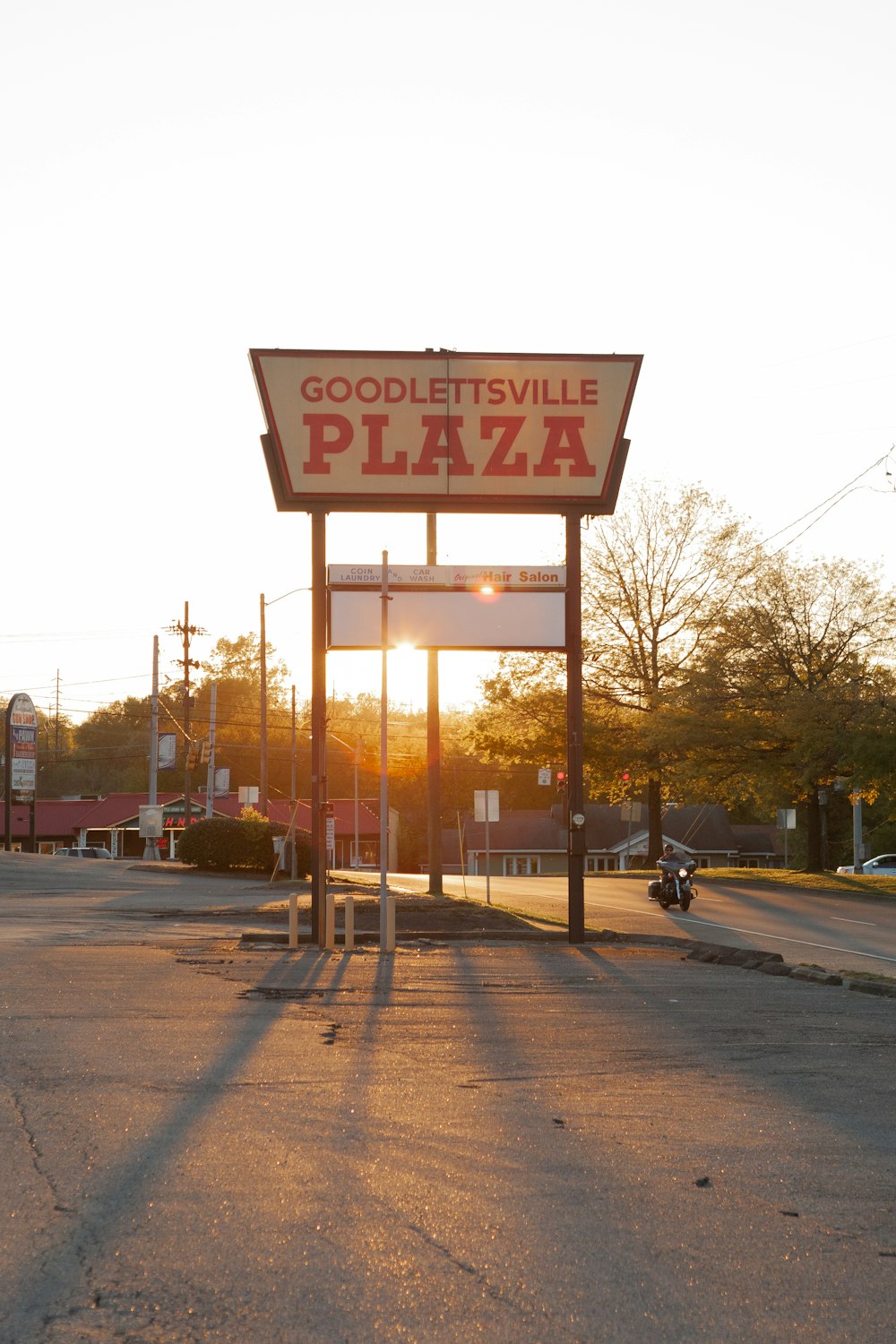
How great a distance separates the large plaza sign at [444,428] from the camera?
20.0m

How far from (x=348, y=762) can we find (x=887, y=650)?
7101 cm

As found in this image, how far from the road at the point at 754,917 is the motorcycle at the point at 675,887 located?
1.03ft

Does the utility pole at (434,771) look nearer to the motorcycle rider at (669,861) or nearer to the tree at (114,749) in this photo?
the motorcycle rider at (669,861)

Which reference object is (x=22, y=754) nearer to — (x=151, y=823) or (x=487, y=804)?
(x=151, y=823)

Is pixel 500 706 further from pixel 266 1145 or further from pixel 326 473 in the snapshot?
pixel 266 1145

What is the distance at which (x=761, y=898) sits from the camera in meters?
35.7

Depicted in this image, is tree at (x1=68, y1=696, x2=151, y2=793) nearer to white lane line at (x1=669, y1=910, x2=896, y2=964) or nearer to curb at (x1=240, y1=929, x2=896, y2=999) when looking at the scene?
white lane line at (x1=669, y1=910, x2=896, y2=964)

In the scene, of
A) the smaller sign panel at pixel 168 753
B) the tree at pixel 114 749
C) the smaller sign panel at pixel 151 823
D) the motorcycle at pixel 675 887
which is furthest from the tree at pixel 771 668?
the tree at pixel 114 749

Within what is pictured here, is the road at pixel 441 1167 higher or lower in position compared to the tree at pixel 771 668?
lower

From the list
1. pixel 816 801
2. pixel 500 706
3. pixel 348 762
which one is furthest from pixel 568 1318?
pixel 348 762

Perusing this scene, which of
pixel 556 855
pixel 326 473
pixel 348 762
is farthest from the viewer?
pixel 348 762

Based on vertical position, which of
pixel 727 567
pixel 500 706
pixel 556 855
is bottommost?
pixel 556 855

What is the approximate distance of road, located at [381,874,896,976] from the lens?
68.8 ft

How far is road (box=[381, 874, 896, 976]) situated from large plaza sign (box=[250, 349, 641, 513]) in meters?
7.25
